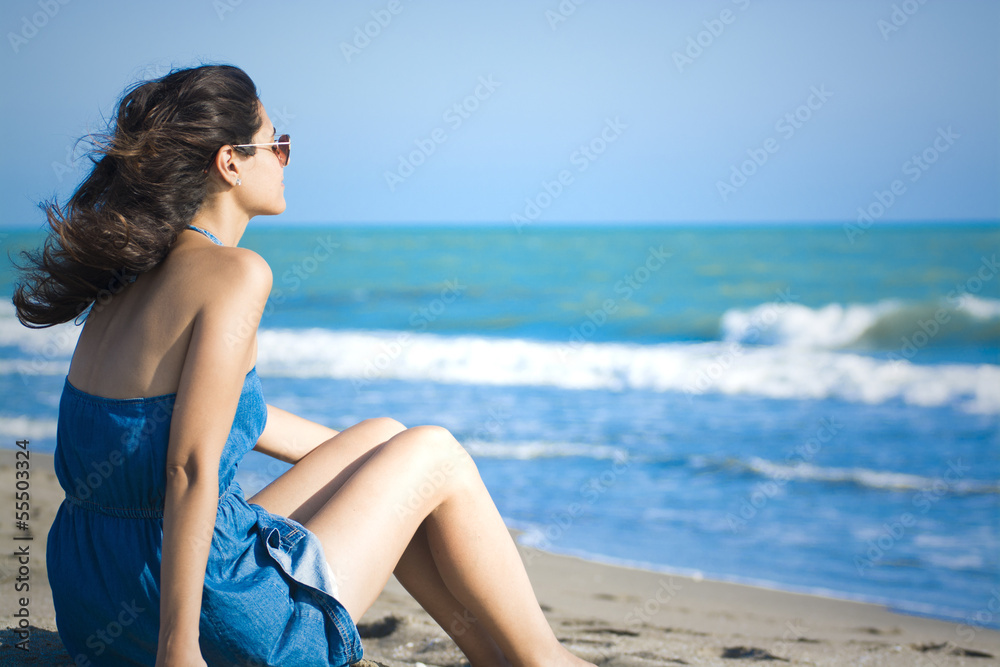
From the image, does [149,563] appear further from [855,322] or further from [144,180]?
[855,322]

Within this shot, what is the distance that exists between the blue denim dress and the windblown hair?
0.27 metres

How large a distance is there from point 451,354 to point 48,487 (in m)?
7.75

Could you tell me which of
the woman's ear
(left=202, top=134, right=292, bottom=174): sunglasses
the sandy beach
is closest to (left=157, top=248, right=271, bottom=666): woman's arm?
the woman's ear

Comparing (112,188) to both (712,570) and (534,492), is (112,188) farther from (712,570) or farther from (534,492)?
(534,492)

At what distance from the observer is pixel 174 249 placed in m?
1.61

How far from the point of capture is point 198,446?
141cm

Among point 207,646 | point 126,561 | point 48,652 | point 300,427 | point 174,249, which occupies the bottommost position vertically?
point 48,652

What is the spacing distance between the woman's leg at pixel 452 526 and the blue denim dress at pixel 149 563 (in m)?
0.18

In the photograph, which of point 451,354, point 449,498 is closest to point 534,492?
point 449,498

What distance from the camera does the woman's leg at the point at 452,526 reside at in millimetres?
1791
